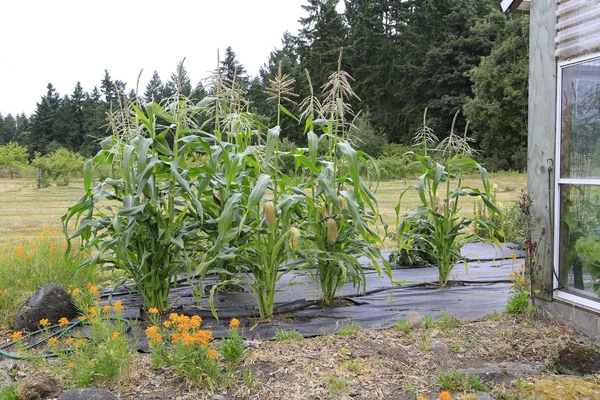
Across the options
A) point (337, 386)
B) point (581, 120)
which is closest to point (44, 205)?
point (337, 386)

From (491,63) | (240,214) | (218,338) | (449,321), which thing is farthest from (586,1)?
(491,63)

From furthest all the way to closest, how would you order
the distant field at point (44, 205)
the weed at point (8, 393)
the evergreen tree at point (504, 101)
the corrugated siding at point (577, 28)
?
the evergreen tree at point (504, 101) < the distant field at point (44, 205) < the corrugated siding at point (577, 28) < the weed at point (8, 393)

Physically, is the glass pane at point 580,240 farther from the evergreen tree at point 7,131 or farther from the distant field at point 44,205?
the evergreen tree at point 7,131

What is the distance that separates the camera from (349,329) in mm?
3098

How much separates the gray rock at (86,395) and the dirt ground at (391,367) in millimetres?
210

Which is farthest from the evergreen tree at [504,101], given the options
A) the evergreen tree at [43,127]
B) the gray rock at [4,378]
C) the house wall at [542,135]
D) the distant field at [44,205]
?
the evergreen tree at [43,127]

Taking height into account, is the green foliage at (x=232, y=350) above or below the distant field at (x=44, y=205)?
below

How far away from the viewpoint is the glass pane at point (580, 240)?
2922mm

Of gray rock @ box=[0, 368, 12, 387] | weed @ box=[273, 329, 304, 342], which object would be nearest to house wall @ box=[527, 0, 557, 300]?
weed @ box=[273, 329, 304, 342]

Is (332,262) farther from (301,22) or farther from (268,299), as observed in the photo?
(301,22)

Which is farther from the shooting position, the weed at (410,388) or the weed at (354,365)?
the weed at (354,365)

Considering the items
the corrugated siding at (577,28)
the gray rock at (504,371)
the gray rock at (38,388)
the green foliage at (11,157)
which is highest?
the green foliage at (11,157)

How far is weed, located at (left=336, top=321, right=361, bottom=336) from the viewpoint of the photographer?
305 cm

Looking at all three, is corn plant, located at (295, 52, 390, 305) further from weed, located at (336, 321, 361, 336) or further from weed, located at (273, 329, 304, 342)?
weed, located at (273, 329, 304, 342)
